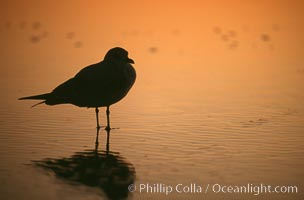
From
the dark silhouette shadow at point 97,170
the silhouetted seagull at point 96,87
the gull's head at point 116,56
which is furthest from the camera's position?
the gull's head at point 116,56

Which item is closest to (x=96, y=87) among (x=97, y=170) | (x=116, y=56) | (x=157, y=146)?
(x=116, y=56)

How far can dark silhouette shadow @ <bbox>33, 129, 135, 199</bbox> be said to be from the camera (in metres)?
6.71

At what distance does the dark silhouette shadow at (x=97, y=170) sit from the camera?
6.71 meters

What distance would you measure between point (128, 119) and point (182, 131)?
1.20 m

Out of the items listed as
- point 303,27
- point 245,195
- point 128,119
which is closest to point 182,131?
point 128,119

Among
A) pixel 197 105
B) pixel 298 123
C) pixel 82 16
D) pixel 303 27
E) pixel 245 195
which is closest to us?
pixel 245 195

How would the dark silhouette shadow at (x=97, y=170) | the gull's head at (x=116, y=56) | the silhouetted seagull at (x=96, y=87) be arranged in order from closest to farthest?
the dark silhouette shadow at (x=97, y=170) < the silhouetted seagull at (x=96, y=87) < the gull's head at (x=116, y=56)

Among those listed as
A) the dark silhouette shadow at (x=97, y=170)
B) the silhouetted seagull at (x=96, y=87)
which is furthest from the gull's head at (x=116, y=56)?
the dark silhouette shadow at (x=97, y=170)

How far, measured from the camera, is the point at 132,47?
1959cm

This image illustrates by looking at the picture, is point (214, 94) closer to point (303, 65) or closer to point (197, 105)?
point (197, 105)

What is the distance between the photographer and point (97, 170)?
24.2 ft

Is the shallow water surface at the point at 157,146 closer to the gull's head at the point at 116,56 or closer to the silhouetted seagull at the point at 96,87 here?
the silhouetted seagull at the point at 96,87

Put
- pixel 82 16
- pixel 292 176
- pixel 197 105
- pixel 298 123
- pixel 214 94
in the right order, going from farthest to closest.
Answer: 1. pixel 82 16
2. pixel 214 94
3. pixel 197 105
4. pixel 298 123
5. pixel 292 176

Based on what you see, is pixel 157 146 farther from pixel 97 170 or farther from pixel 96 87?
pixel 96 87
